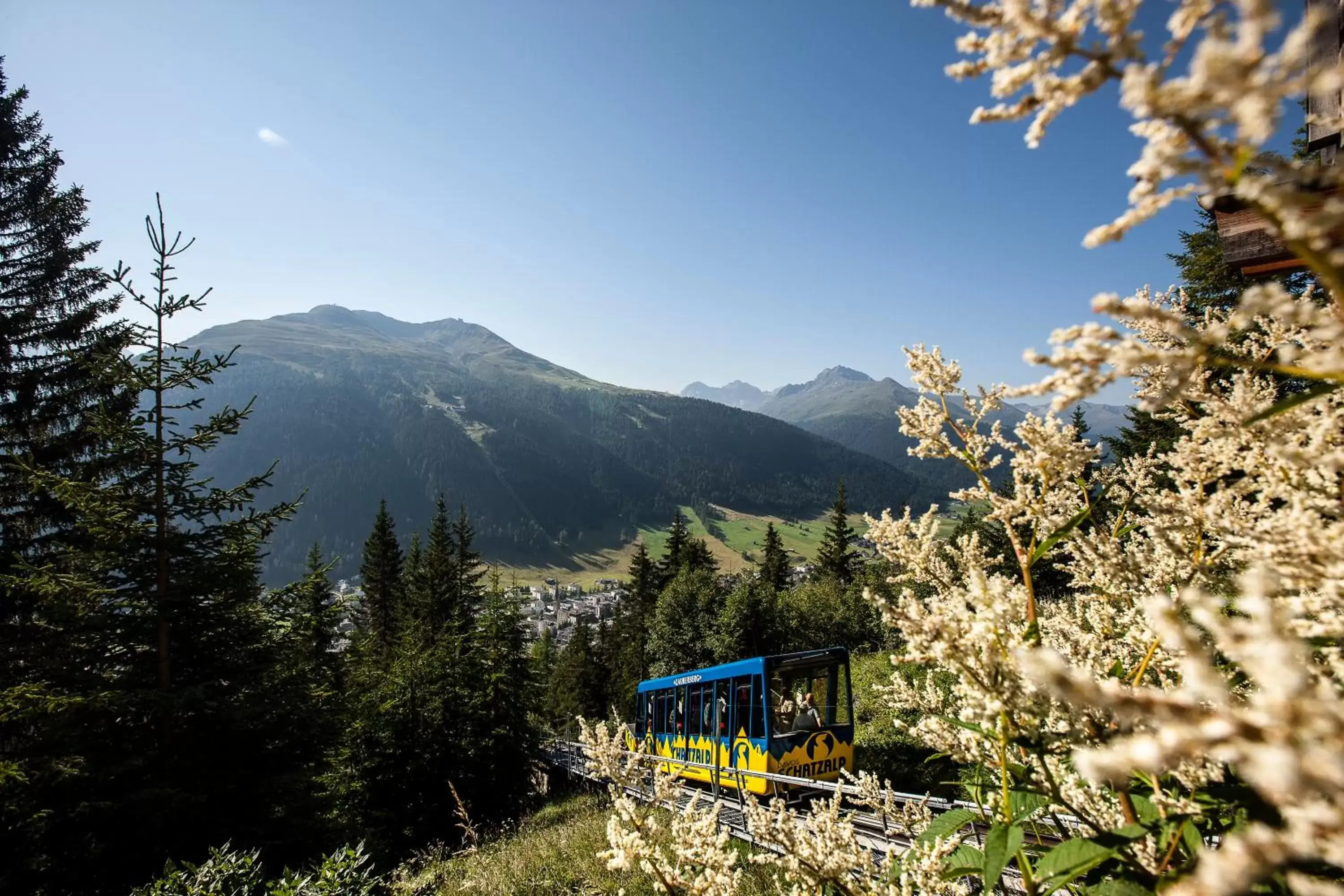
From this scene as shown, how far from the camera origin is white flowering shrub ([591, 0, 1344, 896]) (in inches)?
27.3

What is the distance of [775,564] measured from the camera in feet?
208

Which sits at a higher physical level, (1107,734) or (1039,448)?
(1039,448)

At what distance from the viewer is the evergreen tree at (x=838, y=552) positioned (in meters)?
61.3

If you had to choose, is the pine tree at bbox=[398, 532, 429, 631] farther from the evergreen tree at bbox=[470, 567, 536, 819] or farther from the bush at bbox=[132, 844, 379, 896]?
the bush at bbox=[132, 844, 379, 896]

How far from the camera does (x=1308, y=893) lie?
642 mm

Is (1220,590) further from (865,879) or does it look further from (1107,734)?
(865,879)

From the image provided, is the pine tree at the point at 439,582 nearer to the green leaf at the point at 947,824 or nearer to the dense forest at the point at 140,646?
the dense forest at the point at 140,646

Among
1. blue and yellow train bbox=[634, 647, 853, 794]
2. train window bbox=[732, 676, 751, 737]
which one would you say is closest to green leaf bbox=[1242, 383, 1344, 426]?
blue and yellow train bbox=[634, 647, 853, 794]

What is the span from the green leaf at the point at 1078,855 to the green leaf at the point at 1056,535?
73 centimetres

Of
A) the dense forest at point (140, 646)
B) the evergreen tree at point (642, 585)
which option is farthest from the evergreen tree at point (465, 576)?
the dense forest at point (140, 646)

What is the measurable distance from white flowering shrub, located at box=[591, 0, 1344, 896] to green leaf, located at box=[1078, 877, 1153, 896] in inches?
0.5

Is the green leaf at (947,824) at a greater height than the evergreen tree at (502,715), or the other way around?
the green leaf at (947,824)

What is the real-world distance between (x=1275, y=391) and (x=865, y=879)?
264 cm

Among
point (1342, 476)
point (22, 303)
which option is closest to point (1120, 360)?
point (1342, 476)
